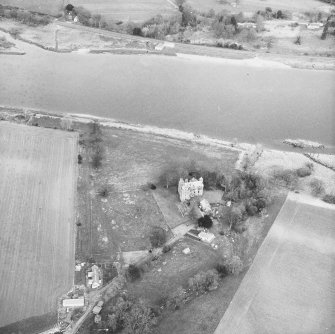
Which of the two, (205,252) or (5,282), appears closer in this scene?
(5,282)

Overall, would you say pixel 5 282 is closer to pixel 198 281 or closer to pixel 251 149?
pixel 198 281

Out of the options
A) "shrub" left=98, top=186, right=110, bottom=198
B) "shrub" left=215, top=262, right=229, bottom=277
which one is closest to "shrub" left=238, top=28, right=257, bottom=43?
"shrub" left=98, top=186, right=110, bottom=198

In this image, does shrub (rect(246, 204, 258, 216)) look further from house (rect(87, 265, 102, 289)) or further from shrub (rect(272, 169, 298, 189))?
house (rect(87, 265, 102, 289))

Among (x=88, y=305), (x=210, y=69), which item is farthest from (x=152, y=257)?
(x=210, y=69)

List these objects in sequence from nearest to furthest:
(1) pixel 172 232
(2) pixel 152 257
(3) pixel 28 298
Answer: (3) pixel 28 298, (2) pixel 152 257, (1) pixel 172 232

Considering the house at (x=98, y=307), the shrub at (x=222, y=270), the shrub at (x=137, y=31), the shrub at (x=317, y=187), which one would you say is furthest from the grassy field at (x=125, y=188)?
the shrub at (x=137, y=31)

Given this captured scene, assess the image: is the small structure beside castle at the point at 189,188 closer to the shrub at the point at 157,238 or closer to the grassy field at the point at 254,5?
the shrub at the point at 157,238
